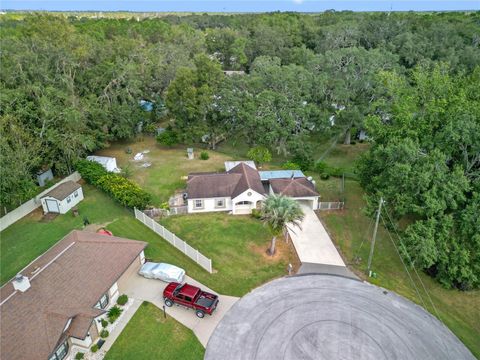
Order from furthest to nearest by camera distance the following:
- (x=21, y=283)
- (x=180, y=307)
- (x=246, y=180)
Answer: (x=246, y=180)
(x=180, y=307)
(x=21, y=283)

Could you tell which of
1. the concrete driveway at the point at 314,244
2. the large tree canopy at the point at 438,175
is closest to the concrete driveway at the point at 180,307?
the concrete driveway at the point at 314,244

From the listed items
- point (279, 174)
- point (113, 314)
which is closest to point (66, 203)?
point (113, 314)

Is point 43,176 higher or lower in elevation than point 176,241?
higher

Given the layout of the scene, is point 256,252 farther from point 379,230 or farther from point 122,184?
point 122,184

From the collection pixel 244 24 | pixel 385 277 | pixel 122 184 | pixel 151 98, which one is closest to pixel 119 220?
pixel 122 184

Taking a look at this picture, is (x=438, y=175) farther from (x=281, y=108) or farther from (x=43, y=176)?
(x=43, y=176)

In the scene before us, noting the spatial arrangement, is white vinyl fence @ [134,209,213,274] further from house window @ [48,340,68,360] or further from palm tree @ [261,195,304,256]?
house window @ [48,340,68,360]

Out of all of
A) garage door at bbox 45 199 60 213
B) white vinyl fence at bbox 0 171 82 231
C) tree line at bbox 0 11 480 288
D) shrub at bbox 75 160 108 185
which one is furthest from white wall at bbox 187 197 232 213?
white vinyl fence at bbox 0 171 82 231

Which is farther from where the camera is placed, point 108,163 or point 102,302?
point 108,163
